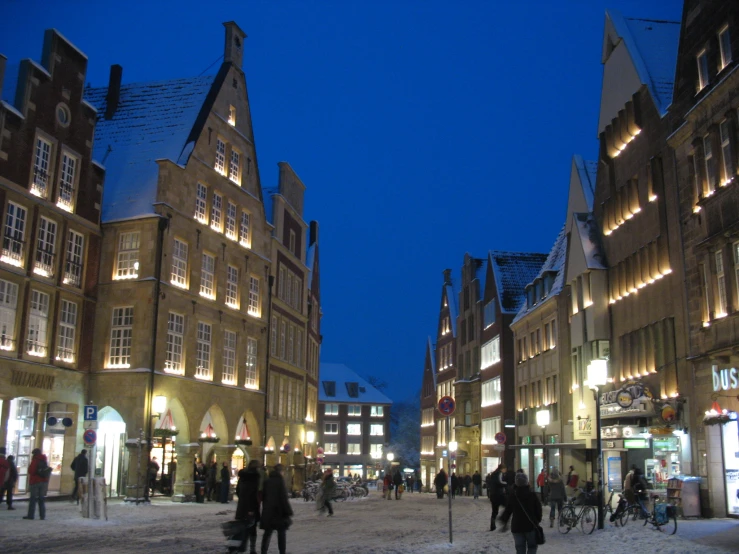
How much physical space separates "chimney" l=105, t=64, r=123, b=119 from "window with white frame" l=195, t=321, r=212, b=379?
12037 mm

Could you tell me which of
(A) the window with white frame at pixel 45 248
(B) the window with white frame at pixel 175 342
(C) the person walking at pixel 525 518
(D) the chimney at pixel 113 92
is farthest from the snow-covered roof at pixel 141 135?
(C) the person walking at pixel 525 518

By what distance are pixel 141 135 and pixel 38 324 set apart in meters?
11.8

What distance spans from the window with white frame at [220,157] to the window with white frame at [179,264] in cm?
545

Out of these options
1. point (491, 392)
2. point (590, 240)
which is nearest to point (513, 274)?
point (491, 392)

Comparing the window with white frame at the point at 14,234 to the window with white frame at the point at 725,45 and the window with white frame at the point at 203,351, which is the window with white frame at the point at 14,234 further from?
the window with white frame at the point at 725,45

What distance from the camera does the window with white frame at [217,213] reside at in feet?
128

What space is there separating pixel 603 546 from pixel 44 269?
22.5 metres

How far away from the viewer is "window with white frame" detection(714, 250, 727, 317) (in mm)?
23270

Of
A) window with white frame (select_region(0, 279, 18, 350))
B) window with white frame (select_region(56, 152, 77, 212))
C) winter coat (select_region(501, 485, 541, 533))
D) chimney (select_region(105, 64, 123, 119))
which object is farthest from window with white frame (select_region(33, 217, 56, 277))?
winter coat (select_region(501, 485, 541, 533))

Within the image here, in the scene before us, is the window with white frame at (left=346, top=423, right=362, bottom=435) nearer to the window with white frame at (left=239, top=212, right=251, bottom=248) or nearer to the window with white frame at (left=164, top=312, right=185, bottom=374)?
the window with white frame at (left=239, top=212, right=251, bottom=248)

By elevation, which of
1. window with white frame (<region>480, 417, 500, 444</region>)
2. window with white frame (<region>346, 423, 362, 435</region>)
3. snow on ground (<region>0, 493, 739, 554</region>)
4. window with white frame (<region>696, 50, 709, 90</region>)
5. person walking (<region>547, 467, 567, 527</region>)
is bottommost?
snow on ground (<region>0, 493, 739, 554</region>)

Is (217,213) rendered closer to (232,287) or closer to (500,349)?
(232,287)

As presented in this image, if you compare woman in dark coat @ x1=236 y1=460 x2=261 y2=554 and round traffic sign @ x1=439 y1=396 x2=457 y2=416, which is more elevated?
round traffic sign @ x1=439 y1=396 x2=457 y2=416

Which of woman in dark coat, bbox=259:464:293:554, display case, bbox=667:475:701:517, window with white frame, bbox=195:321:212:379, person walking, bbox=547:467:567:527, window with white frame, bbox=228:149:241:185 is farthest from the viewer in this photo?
window with white frame, bbox=228:149:241:185
